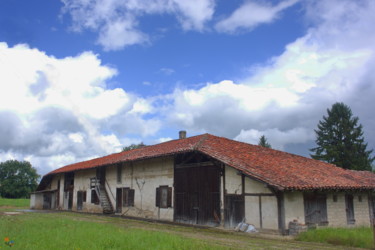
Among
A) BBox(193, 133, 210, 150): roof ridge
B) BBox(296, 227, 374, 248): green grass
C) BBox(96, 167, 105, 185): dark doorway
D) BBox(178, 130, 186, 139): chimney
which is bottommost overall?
BBox(296, 227, 374, 248): green grass

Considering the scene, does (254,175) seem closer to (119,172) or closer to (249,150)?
(249,150)

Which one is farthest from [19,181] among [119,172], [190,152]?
[190,152]

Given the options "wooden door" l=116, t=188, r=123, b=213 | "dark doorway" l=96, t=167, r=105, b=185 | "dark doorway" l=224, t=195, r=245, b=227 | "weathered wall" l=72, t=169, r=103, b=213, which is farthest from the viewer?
"weathered wall" l=72, t=169, r=103, b=213

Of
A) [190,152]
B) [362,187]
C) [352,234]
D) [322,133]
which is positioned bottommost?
[352,234]

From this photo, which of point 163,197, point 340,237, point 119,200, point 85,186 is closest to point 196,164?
point 163,197

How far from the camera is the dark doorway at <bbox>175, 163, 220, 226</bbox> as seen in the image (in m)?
18.0

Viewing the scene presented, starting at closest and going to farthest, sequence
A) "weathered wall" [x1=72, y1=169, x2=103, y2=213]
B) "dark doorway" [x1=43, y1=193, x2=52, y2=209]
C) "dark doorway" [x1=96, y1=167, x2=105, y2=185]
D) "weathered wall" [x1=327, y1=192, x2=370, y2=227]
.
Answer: "weathered wall" [x1=327, y1=192, x2=370, y2=227] < "dark doorway" [x1=96, y1=167, x2=105, y2=185] < "weathered wall" [x1=72, y1=169, x2=103, y2=213] < "dark doorway" [x1=43, y1=193, x2=52, y2=209]

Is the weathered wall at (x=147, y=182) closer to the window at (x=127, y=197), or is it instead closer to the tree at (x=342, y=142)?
the window at (x=127, y=197)

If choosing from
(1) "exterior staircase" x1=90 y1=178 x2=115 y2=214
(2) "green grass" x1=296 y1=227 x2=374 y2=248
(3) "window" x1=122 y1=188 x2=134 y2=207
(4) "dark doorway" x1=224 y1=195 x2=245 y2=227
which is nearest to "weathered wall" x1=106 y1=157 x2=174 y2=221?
(3) "window" x1=122 y1=188 x2=134 y2=207

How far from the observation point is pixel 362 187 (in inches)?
728

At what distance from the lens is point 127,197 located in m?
24.4

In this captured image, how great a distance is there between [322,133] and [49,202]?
107 feet

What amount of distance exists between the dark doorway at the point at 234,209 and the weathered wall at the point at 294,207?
218 centimetres

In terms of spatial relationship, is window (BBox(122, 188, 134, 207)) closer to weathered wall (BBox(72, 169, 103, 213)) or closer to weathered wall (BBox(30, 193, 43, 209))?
weathered wall (BBox(72, 169, 103, 213))
